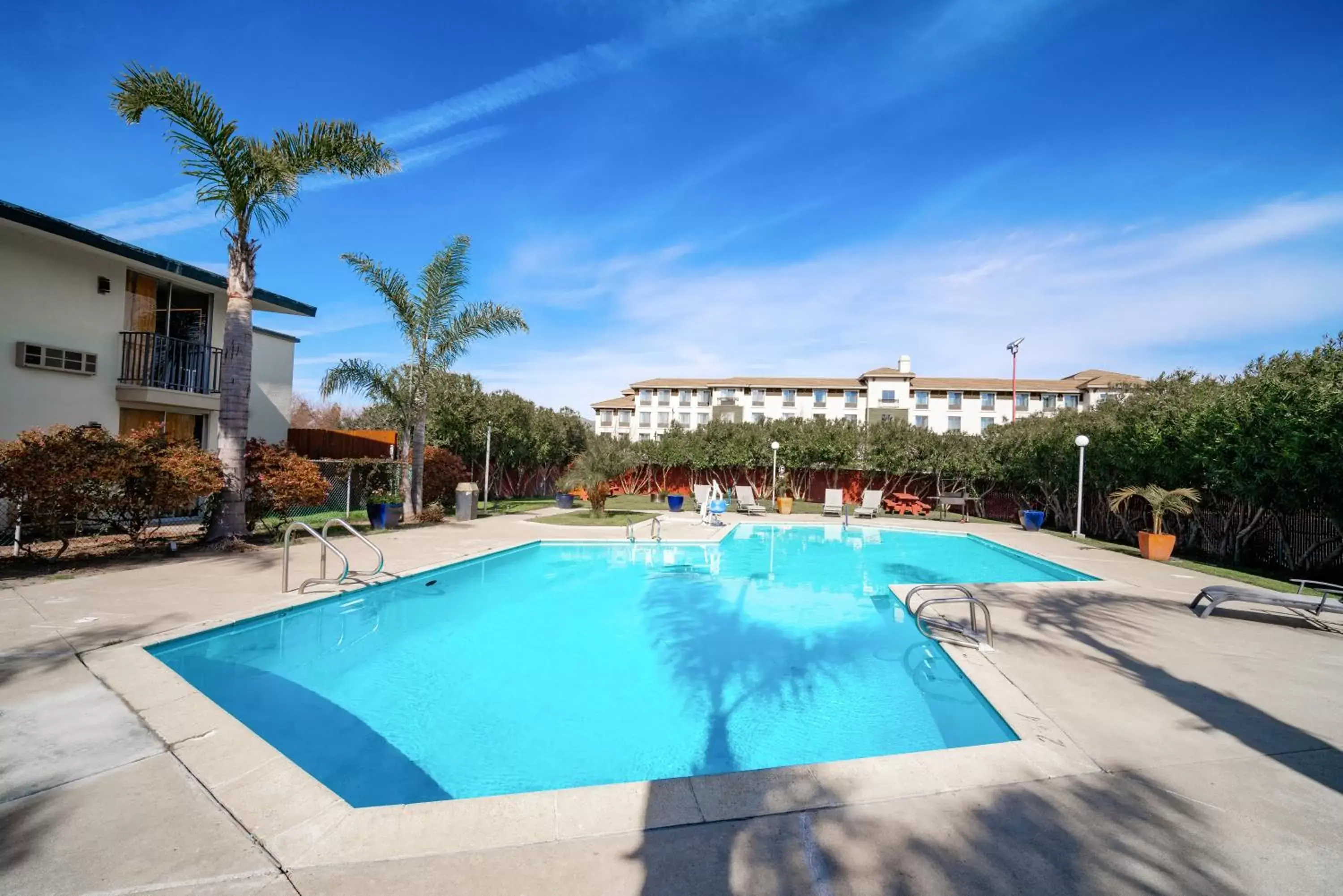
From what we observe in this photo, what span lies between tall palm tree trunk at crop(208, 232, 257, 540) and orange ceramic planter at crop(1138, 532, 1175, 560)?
19.0 meters

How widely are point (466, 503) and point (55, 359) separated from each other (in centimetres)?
930

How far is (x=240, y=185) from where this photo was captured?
1024cm

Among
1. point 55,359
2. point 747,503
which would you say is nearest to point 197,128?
point 55,359

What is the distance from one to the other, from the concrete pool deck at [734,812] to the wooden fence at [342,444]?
15.5m

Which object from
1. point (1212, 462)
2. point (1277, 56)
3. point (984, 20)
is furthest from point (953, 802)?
A: point (1277, 56)

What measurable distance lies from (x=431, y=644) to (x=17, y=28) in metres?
12.3

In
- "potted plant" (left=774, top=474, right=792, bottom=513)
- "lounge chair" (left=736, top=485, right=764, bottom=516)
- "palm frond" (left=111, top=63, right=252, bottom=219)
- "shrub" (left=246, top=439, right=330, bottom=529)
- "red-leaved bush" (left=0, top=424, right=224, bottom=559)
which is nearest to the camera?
"red-leaved bush" (left=0, top=424, right=224, bottom=559)

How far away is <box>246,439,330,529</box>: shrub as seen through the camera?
11.3 metres

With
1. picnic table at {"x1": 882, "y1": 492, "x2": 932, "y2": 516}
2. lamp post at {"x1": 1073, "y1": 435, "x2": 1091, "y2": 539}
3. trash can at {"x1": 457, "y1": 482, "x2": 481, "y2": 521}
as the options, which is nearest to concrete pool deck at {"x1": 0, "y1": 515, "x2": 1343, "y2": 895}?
trash can at {"x1": 457, "y1": 482, "x2": 481, "y2": 521}

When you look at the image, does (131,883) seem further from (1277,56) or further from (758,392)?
(758,392)

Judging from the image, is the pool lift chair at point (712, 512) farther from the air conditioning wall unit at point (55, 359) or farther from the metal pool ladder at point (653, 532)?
the air conditioning wall unit at point (55, 359)

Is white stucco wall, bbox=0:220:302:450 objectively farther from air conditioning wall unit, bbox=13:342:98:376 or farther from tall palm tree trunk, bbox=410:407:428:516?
tall palm tree trunk, bbox=410:407:428:516

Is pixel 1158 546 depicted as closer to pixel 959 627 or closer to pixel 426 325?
pixel 959 627

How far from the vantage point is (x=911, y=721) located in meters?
5.19
